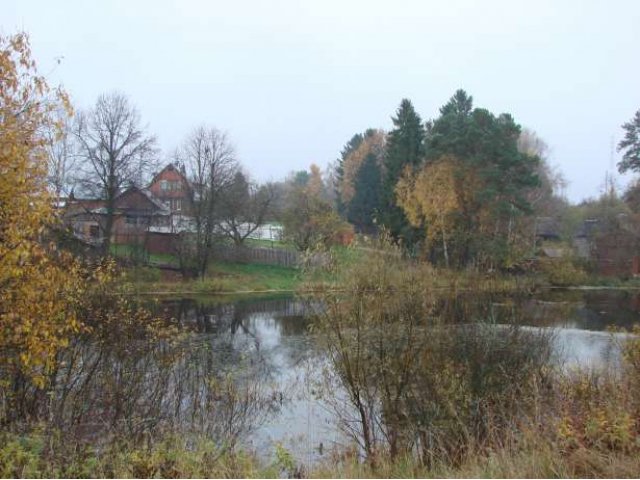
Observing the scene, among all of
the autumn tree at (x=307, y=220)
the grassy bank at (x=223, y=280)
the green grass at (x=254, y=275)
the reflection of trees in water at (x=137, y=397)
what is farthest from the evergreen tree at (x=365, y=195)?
the reflection of trees in water at (x=137, y=397)

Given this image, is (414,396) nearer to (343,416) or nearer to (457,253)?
(343,416)

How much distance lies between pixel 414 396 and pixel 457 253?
33986 mm

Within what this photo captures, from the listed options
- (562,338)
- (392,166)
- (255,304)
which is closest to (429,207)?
(392,166)

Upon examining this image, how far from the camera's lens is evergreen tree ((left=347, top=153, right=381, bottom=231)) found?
61094mm

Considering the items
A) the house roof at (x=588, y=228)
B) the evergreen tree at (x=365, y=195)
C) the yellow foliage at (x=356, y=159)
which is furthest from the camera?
the yellow foliage at (x=356, y=159)

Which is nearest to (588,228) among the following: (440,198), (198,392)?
(440,198)

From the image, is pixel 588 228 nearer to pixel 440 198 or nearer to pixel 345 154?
pixel 440 198

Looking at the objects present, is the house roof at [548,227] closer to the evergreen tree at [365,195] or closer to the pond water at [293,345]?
the evergreen tree at [365,195]

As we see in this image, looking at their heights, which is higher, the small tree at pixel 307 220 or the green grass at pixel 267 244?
the small tree at pixel 307 220

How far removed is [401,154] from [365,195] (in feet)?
42.4

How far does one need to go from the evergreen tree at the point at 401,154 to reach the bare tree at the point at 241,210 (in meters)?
10.5

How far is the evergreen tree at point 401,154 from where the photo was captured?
160 ft

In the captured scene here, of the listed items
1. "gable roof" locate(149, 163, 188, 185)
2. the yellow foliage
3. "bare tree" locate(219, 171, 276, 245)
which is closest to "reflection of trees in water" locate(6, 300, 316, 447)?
"gable roof" locate(149, 163, 188, 185)

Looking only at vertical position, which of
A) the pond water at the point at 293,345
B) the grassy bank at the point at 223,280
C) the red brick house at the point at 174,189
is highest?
the red brick house at the point at 174,189
